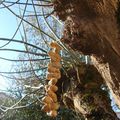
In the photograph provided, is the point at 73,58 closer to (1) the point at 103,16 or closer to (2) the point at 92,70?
(2) the point at 92,70

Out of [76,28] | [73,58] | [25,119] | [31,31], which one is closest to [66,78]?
[73,58]

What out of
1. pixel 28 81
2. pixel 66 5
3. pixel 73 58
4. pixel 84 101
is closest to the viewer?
pixel 66 5

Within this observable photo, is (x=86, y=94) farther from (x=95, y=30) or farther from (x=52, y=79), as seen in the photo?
(x=95, y=30)

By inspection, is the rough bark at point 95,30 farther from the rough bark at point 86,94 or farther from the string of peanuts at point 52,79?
the rough bark at point 86,94

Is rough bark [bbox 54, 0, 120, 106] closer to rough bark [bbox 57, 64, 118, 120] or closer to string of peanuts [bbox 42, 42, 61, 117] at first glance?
string of peanuts [bbox 42, 42, 61, 117]

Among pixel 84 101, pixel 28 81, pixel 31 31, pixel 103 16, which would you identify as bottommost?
pixel 84 101

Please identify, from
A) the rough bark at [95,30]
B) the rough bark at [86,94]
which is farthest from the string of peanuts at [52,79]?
the rough bark at [86,94]

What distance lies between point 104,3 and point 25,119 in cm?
511

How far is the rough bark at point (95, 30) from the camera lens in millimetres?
2457

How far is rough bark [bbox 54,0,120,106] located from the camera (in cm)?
246

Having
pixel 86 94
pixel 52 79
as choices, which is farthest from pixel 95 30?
pixel 86 94

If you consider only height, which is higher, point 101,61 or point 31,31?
point 31,31

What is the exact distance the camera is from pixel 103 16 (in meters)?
2.46

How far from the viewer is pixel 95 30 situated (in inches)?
99.2
